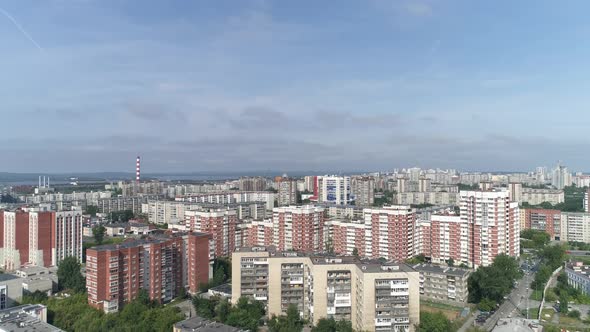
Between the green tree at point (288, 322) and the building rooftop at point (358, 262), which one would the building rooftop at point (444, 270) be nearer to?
the building rooftop at point (358, 262)

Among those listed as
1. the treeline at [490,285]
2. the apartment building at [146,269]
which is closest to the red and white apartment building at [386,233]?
the treeline at [490,285]

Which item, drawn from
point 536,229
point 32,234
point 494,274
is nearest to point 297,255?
point 494,274

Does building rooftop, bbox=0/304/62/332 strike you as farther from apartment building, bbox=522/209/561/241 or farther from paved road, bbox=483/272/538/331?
apartment building, bbox=522/209/561/241

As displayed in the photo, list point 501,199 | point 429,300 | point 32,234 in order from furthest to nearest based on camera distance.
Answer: point 32,234 < point 501,199 < point 429,300

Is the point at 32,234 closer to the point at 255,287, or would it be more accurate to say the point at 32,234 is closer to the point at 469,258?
the point at 255,287

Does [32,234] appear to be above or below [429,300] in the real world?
above
